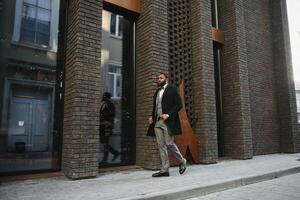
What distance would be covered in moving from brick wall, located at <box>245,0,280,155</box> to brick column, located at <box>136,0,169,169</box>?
4.92m

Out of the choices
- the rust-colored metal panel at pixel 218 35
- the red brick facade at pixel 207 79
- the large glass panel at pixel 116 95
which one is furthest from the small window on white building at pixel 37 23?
the rust-colored metal panel at pixel 218 35

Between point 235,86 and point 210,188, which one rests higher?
point 235,86

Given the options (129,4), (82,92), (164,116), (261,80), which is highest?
(129,4)

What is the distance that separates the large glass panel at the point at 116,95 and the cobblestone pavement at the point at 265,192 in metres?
2.81

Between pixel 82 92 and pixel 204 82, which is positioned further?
pixel 204 82

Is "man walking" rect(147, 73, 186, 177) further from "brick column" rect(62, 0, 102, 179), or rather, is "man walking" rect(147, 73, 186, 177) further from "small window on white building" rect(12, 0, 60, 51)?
"small window on white building" rect(12, 0, 60, 51)

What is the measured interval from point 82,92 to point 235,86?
19.0 feet

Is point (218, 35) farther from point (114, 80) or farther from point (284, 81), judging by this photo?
point (114, 80)

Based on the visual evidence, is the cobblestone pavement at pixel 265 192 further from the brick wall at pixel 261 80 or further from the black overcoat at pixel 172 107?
the brick wall at pixel 261 80

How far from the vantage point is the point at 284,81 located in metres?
11.6

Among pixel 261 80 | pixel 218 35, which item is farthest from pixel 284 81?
pixel 218 35

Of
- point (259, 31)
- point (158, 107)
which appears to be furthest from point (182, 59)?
point (259, 31)

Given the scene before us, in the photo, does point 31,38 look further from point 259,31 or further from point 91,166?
point 259,31

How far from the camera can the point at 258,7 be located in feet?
38.2
